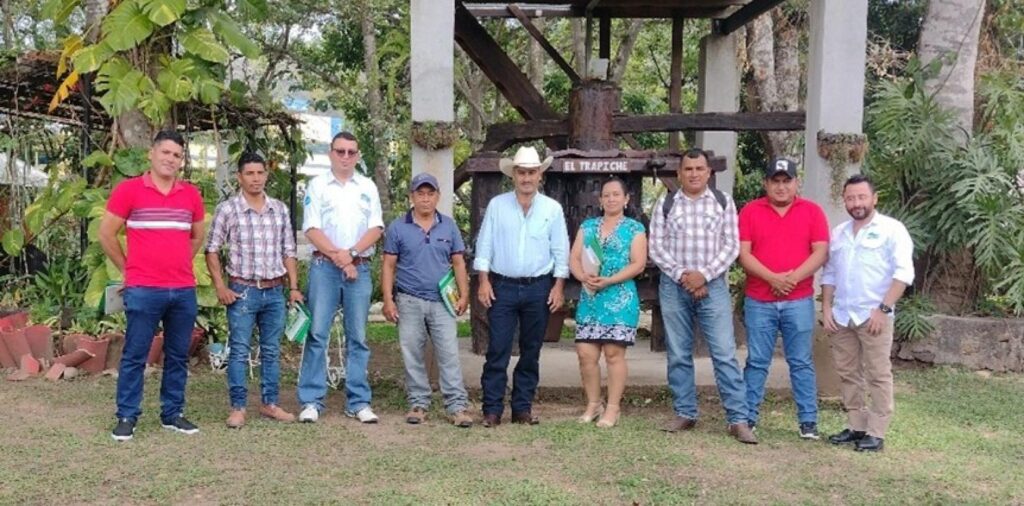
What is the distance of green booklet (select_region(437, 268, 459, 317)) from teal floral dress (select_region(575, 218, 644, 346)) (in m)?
0.76

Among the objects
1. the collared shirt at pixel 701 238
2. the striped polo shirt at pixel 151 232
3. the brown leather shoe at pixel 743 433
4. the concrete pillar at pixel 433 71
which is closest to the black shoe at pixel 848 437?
the brown leather shoe at pixel 743 433

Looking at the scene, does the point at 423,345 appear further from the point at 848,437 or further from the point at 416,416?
the point at 848,437

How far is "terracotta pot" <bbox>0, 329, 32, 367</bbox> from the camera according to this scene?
7441 millimetres

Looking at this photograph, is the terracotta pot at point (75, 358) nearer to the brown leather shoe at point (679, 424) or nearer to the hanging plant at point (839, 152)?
the brown leather shoe at point (679, 424)

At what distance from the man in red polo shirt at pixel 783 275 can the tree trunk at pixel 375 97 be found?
Result: 27.3 ft

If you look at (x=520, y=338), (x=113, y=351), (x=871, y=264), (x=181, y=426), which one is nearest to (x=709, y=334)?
(x=871, y=264)

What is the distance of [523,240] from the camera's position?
5.69 m

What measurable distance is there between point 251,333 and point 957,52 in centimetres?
625

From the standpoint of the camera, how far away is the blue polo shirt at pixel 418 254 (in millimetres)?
5789

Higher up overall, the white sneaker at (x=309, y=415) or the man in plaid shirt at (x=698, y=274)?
the man in plaid shirt at (x=698, y=274)

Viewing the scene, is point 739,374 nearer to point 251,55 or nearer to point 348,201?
point 348,201

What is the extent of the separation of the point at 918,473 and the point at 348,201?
131 inches

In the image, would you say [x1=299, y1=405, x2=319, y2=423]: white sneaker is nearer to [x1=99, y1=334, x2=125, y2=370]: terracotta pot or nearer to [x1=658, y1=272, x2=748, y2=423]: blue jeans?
[x1=658, y1=272, x2=748, y2=423]: blue jeans

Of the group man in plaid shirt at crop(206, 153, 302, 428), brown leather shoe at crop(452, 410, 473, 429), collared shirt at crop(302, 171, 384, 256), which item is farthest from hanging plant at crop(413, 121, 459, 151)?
brown leather shoe at crop(452, 410, 473, 429)
